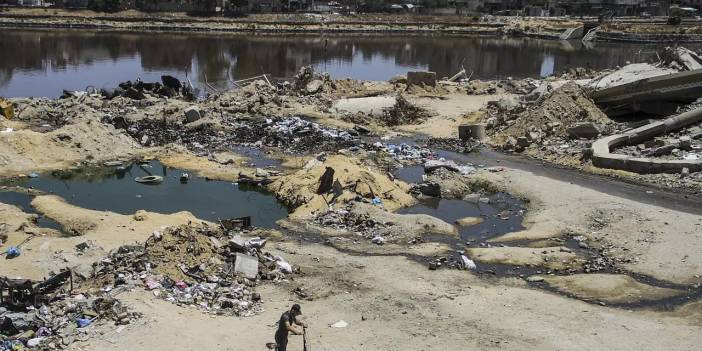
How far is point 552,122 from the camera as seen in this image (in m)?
22.0

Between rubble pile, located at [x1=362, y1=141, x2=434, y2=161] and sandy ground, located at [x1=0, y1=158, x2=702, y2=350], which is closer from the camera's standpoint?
sandy ground, located at [x1=0, y1=158, x2=702, y2=350]

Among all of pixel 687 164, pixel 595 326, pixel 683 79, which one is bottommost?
pixel 595 326

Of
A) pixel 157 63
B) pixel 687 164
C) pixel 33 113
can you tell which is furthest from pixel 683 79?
pixel 157 63

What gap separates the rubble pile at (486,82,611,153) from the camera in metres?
21.1

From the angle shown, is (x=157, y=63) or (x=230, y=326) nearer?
(x=230, y=326)

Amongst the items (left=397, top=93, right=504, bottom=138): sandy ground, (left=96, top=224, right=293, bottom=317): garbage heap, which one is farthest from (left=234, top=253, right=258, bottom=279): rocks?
(left=397, top=93, right=504, bottom=138): sandy ground

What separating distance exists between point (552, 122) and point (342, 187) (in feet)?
33.0

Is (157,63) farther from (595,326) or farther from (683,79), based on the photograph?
(595,326)

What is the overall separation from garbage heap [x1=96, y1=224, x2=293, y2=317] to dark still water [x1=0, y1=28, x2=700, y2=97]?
926 inches

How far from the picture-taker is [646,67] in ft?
86.1

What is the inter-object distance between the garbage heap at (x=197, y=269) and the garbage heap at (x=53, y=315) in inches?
28.4

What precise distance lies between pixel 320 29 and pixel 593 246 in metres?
62.3

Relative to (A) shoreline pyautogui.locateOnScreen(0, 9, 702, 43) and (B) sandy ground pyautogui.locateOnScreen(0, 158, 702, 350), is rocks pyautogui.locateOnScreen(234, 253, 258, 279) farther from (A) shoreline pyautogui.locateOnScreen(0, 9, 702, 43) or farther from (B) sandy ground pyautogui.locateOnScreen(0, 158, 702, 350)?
(A) shoreline pyautogui.locateOnScreen(0, 9, 702, 43)

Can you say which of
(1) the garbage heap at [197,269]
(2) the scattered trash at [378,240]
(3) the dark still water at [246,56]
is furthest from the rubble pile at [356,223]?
(3) the dark still water at [246,56]
